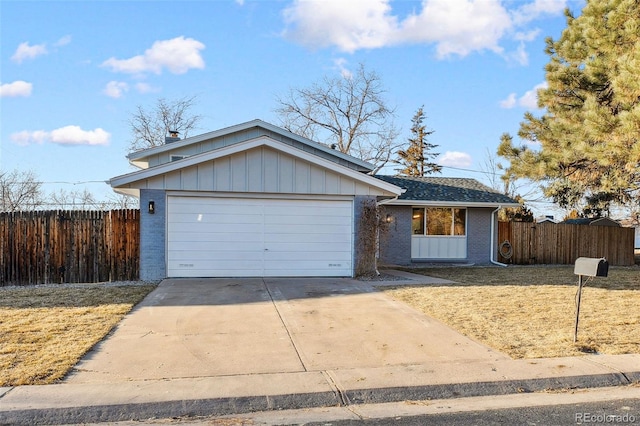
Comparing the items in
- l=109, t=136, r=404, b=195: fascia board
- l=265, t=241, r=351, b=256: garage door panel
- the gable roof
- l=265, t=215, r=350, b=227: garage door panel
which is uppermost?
the gable roof

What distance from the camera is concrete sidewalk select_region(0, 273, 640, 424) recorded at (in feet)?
14.3

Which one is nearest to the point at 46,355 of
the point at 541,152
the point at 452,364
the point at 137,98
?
the point at 452,364

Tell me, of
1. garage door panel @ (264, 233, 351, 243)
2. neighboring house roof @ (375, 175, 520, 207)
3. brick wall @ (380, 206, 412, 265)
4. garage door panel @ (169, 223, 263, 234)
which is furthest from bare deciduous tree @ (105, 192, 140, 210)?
garage door panel @ (264, 233, 351, 243)

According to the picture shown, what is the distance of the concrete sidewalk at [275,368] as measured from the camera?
4348mm

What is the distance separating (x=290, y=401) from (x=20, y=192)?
93.1 ft

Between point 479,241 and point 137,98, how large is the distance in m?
23.5

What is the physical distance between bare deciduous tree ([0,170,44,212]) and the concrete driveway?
839 inches

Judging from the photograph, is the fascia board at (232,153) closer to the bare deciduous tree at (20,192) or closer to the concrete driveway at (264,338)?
the concrete driveway at (264,338)

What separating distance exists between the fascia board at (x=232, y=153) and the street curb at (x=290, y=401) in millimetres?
7790

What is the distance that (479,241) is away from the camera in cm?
1856

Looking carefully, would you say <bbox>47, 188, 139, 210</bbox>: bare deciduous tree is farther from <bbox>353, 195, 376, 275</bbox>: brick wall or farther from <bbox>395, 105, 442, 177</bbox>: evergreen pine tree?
<bbox>395, 105, 442, 177</bbox>: evergreen pine tree

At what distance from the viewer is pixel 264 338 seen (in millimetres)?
6539

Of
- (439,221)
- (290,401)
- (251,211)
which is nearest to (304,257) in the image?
(251,211)

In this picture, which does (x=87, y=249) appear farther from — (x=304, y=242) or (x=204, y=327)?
(x=204, y=327)
